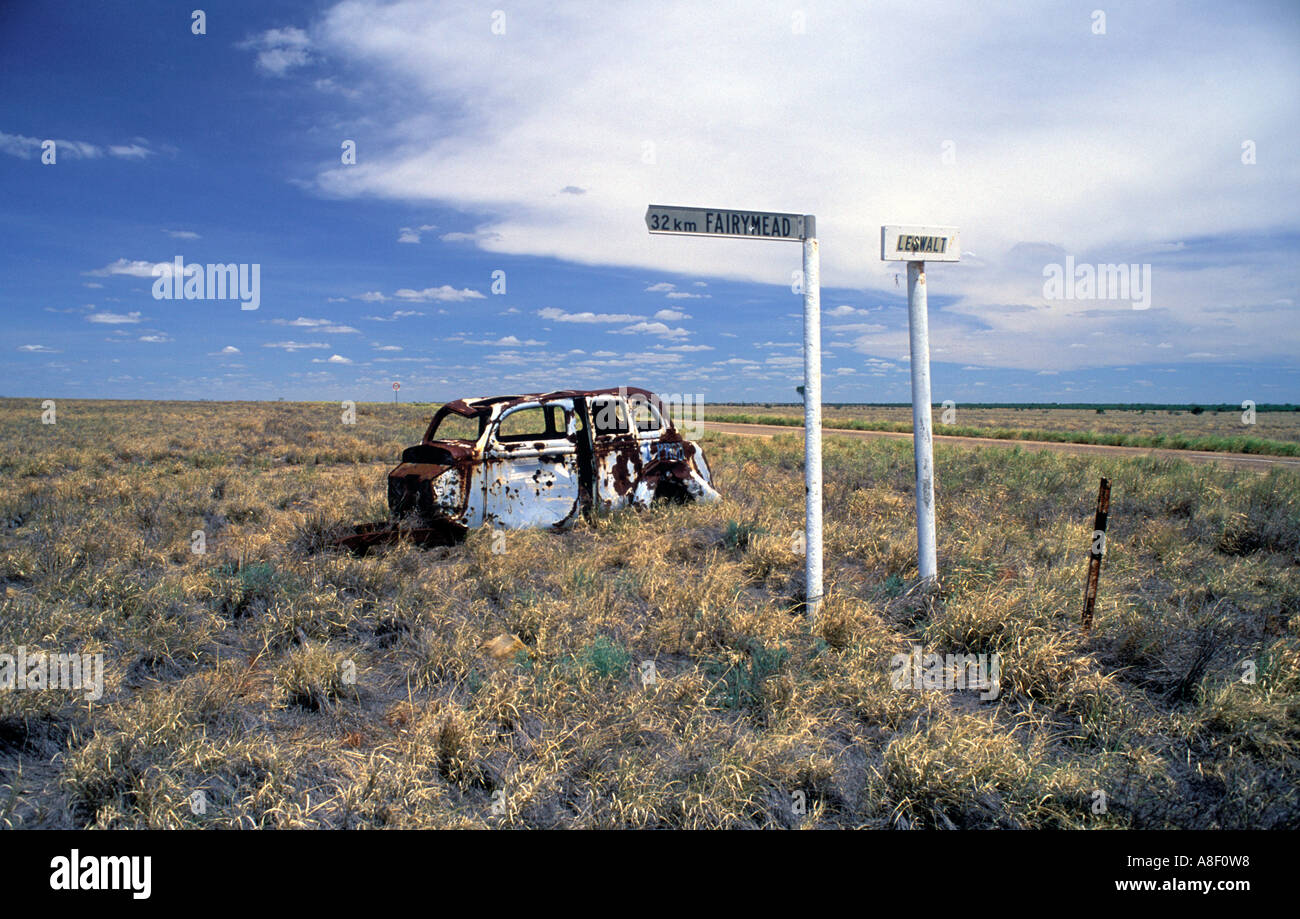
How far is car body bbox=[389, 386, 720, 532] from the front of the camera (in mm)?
7368

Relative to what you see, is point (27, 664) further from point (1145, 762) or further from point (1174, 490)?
point (1174, 490)

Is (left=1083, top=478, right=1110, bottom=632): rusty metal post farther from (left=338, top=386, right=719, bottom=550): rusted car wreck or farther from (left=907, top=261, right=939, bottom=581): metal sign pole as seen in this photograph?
(left=338, top=386, right=719, bottom=550): rusted car wreck

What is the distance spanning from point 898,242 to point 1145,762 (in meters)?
3.64

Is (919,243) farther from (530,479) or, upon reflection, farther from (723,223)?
(530,479)

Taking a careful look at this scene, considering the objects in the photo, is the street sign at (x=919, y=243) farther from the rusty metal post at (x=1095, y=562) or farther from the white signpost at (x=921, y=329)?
the rusty metal post at (x=1095, y=562)

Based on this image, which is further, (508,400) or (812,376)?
(508,400)

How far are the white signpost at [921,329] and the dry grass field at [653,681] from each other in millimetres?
577

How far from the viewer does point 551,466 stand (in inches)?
313

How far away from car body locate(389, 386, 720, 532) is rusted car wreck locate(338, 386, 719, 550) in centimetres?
1

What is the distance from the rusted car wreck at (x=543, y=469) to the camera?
7309 mm

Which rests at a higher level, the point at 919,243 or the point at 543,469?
the point at 919,243

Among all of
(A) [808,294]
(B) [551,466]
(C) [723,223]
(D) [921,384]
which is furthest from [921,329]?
(B) [551,466]

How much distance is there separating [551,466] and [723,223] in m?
4.00

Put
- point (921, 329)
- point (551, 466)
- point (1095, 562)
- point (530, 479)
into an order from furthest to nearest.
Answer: point (551, 466), point (530, 479), point (921, 329), point (1095, 562)
